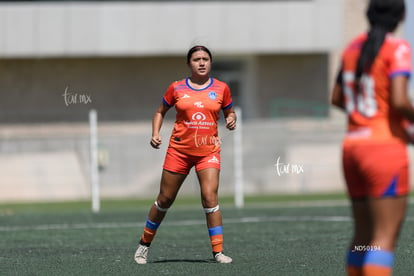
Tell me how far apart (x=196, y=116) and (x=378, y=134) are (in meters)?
3.56

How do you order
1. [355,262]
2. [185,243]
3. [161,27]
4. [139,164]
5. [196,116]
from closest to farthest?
[355,262], [196,116], [185,243], [139,164], [161,27]

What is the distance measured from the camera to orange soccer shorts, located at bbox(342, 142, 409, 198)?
5598mm

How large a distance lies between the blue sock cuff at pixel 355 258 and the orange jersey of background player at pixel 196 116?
3.41 metres

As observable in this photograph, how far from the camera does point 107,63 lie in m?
31.4

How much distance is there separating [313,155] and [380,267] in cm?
1949

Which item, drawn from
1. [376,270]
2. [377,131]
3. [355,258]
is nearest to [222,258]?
[355,258]

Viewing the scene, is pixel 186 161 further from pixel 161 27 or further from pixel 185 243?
pixel 161 27

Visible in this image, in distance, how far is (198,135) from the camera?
9.09 meters

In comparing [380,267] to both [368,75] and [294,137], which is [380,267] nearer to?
[368,75]

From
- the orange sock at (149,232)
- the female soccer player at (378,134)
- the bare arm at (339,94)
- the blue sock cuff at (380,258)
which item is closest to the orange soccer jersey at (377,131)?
the female soccer player at (378,134)

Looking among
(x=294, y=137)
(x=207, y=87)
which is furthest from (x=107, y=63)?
(x=207, y=87)

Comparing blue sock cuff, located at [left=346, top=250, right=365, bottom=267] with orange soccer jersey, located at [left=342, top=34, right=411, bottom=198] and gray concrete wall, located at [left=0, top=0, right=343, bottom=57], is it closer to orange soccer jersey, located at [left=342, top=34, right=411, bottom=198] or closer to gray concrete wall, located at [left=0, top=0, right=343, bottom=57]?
orange soccer jersey, located at [left=342, top=34, right=411, bottom=198]

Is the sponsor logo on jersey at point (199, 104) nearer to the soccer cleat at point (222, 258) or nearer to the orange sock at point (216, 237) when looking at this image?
the orange sock at point (216, 237)

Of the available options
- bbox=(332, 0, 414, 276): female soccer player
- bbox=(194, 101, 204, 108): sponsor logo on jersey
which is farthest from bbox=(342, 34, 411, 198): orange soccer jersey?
bbox=(194, 101, 204, 108): sponsor logo on jersey
